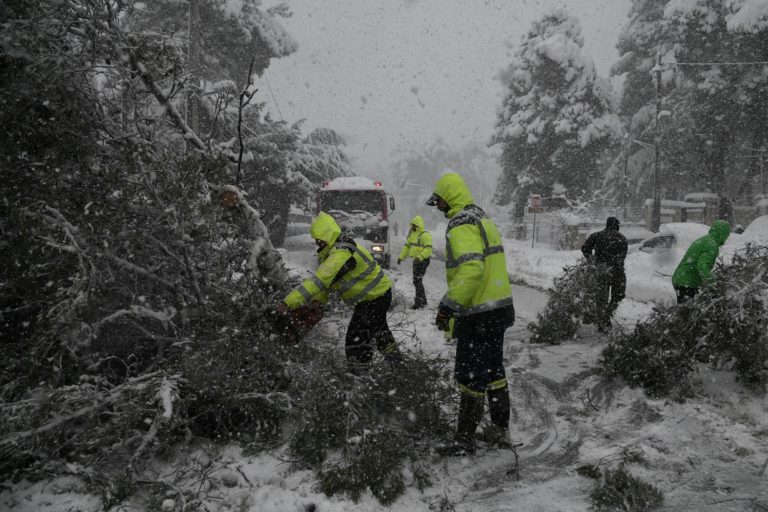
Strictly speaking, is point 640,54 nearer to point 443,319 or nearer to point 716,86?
point 716,86

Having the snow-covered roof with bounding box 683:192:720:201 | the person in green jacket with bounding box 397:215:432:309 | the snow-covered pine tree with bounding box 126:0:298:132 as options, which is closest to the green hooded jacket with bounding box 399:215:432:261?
the person in green jacket with bounding box 397:215:432:309

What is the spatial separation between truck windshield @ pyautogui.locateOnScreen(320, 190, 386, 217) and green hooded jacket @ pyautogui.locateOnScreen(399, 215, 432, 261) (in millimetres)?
4597

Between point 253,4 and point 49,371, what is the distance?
1975 centimetres

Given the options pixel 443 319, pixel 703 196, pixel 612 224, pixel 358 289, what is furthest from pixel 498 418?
pixel 703 196

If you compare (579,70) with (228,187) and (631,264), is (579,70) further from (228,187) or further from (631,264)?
(228,187)

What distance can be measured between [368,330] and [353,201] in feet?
30.9

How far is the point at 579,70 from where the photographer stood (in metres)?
24.6

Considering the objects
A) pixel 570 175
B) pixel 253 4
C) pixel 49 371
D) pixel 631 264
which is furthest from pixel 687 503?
pixel 570 175

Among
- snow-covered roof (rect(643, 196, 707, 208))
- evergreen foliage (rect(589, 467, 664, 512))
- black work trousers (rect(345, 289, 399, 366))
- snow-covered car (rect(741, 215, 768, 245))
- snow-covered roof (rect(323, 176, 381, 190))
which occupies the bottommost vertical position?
evergreen foliage (rect(589, 467, 664, 512))

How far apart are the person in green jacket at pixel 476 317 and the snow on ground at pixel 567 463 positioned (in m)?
0.26

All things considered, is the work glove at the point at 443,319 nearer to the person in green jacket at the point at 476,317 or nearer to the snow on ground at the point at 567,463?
the person in green jacket at the point at 476,317

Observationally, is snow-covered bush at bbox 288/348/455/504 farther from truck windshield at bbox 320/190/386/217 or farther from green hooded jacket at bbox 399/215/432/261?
truck windshield at bbox 320/190/386/217

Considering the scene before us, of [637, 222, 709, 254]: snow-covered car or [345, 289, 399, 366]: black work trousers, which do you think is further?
[637, 222, 709, 254]: snow-covered car

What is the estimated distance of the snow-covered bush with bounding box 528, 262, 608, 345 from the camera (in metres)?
6.16
